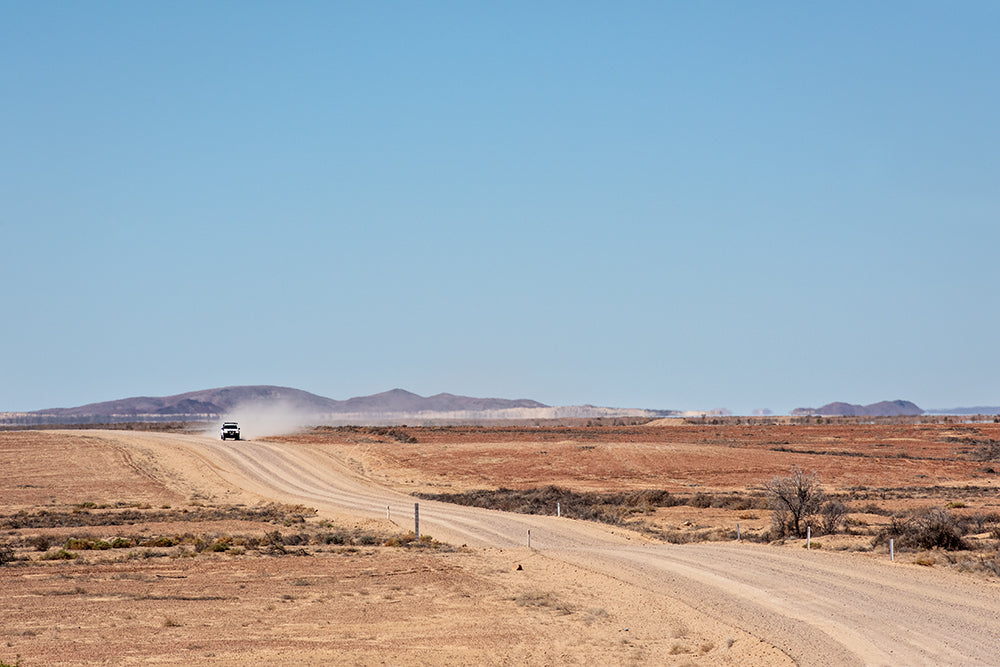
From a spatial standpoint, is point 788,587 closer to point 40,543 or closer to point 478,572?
point 478,572

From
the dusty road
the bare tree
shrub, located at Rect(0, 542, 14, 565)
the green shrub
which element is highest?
the bare tree

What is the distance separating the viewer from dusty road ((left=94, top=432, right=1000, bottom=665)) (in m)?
17.8

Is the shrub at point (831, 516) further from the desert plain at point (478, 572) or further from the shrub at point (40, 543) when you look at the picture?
the shrub at point (40, 543)

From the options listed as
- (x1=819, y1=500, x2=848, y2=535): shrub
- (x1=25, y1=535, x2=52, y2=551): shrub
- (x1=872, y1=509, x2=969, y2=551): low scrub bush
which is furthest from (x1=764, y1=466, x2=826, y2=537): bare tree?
(x1=25, y1=535, x2=52, y2=551): shrub

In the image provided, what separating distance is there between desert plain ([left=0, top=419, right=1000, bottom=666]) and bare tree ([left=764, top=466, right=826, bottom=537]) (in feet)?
2.49

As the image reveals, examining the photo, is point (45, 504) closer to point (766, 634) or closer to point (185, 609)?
point (185, 609)

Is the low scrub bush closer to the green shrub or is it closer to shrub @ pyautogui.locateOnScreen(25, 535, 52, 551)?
the green shrub

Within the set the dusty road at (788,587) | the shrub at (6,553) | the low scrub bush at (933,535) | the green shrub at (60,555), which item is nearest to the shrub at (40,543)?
the shrub at (6,553)

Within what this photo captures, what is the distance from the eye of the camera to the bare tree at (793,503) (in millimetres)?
35781

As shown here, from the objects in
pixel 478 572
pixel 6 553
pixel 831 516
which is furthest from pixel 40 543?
pixel 831 516

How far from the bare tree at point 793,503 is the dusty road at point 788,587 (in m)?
3.79

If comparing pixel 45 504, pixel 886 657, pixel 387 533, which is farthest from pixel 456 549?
pixel 45 504

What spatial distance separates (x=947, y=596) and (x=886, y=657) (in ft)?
20.3

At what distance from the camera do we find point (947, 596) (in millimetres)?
22078
